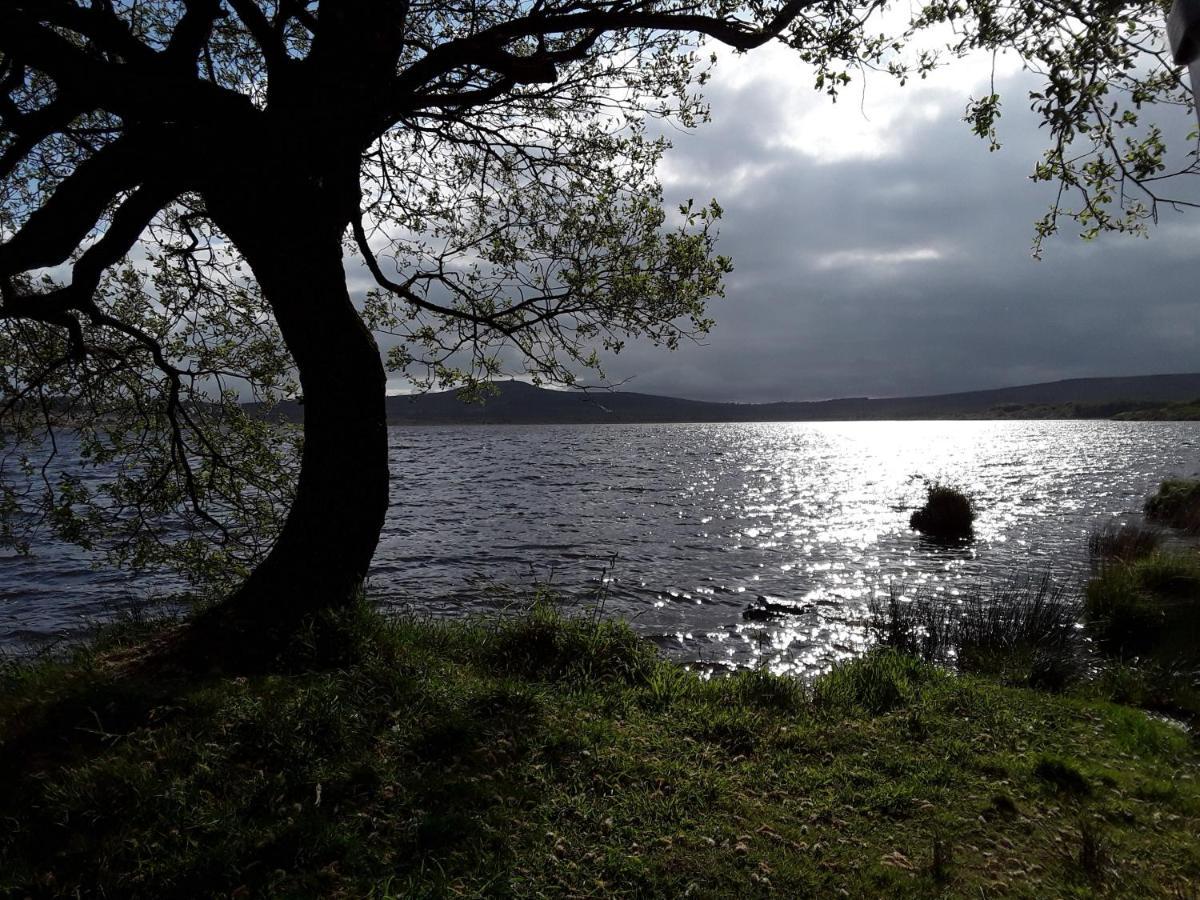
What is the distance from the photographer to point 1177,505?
32.1m

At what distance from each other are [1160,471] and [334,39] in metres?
75.8

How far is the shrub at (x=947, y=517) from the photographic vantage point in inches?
1183

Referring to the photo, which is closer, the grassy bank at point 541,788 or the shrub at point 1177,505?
the grassy bank at point 541,788

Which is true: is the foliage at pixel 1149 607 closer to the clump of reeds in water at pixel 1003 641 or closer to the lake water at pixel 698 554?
the clump of reeds in water at pixel 1003 641

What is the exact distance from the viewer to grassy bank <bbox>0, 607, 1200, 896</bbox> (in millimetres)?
4645

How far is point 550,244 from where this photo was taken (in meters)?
10.2

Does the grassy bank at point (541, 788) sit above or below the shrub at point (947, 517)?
above

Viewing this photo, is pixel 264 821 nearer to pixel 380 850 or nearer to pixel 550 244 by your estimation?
pixel 380 850

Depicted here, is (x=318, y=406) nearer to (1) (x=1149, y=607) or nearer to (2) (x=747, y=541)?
(1) (x=1149, y=607)

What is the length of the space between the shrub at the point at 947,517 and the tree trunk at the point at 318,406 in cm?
2924


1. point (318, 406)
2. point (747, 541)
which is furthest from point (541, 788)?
point (747, 541)

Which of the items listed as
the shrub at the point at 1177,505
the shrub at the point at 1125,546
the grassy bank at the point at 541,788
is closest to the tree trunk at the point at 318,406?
the grassy bank at the point at 541,788

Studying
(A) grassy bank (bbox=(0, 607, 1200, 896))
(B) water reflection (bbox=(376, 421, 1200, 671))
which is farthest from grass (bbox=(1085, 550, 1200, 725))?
(B) water reflection (bbox=(376, 421, 1200, 671))

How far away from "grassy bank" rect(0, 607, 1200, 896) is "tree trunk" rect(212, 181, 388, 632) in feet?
2.83
